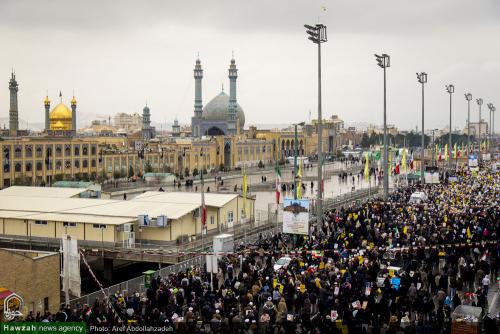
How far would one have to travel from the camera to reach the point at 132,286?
18.6 metres

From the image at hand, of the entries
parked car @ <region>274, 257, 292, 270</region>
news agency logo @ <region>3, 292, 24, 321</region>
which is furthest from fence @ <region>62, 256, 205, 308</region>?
parked car @ <region>274, 257, 292, 270</region>

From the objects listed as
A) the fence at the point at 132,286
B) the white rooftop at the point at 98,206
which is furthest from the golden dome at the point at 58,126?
the fence at the point at 132,286

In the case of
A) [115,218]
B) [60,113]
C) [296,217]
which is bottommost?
[115,218]

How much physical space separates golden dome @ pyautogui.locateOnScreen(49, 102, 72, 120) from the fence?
57.1 meters

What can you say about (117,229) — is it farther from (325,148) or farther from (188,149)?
(325,148)

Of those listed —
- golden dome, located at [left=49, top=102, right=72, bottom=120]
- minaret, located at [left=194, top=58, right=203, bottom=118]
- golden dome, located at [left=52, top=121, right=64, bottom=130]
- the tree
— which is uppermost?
minaret, located at [left=194, top=58, right=203, bottom=118]

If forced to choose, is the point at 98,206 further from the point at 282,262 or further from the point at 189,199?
the point at 282,262

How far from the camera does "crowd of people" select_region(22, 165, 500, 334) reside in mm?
13164

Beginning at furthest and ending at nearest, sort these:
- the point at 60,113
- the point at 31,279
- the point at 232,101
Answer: the point at 232,101 < the point at 60,113 < the point at 31,279

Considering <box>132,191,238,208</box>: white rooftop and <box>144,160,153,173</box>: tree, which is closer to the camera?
<box>132,191,238,208</box>: white rooftop

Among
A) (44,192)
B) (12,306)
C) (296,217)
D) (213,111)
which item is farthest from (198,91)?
(12,306)

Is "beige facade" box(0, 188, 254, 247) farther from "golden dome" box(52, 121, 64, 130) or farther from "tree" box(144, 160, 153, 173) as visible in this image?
"golden dome" box(52, 121, 64, 130)

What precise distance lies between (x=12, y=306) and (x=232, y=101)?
265 feet

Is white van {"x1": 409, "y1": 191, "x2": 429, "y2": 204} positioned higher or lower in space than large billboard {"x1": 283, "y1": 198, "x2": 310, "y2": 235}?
lower
